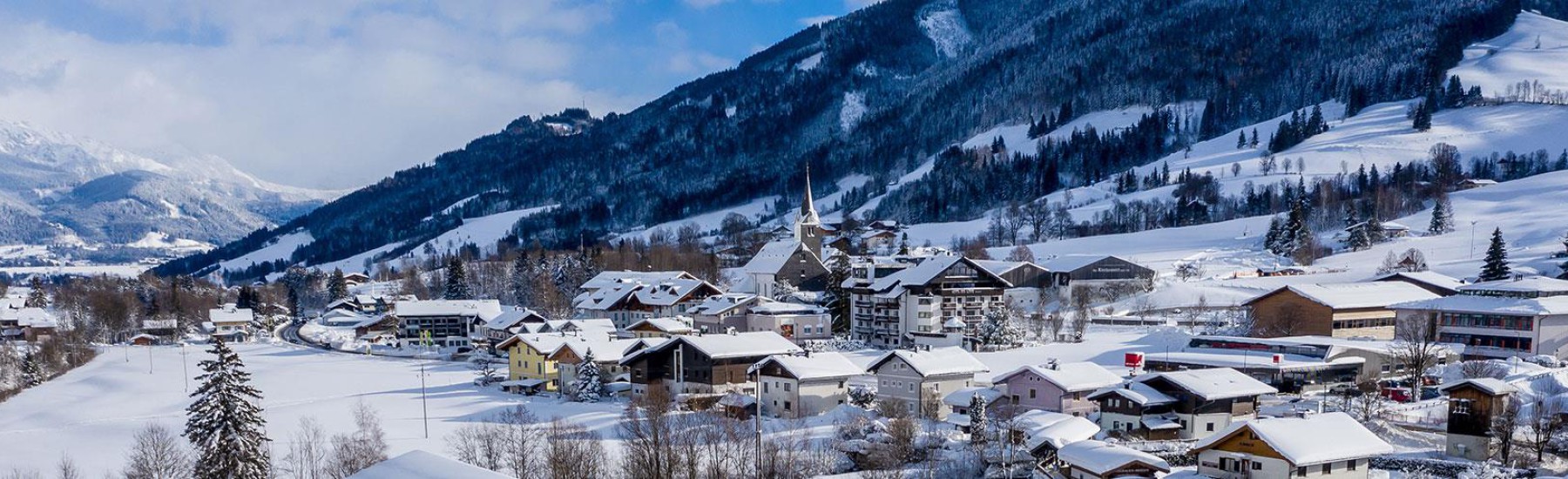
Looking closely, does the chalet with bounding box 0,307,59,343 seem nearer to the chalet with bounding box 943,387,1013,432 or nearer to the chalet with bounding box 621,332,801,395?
the chalet with bounding box 621,332,801,395

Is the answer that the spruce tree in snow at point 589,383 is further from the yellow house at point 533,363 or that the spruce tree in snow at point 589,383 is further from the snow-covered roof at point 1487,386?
the snow-covered roof at point 1487,386

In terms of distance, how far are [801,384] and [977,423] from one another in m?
7.61

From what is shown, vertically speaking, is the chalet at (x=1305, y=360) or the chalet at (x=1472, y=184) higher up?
the chalet at (x=1472, y=184)

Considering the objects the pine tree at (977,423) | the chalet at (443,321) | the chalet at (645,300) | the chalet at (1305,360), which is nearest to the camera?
the pine tree at (977,423)

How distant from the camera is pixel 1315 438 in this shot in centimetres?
2297

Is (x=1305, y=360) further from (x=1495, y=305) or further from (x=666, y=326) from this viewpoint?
(x=666, y=326)

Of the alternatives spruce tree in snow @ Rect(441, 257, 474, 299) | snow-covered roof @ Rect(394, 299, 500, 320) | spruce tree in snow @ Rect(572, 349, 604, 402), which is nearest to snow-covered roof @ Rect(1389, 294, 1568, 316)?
spruce tree in snow @ Rect(572, 349, 604, 402)

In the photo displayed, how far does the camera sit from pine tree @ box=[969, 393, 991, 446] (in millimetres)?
27344

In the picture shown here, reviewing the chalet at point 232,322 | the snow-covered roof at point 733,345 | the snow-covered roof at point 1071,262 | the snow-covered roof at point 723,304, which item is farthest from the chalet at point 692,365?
the chalet at point 232,322

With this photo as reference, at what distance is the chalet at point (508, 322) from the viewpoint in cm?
5525

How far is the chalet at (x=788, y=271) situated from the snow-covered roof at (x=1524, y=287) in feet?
113

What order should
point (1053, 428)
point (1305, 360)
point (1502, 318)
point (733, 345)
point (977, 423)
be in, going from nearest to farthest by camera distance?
point (1053, 428)
point (977, 423)
point (1305, 360)
point (733, 345)
point (1502, 318)

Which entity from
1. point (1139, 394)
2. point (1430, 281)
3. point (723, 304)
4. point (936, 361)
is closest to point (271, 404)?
point (723, 304)

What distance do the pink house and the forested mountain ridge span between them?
82467mm
